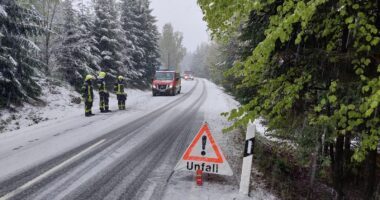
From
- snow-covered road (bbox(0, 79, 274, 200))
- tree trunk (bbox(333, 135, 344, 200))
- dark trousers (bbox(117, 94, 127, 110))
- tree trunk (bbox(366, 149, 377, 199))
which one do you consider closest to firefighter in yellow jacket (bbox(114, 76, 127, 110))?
dark trousers (bbox(117, 94, 127, 110))

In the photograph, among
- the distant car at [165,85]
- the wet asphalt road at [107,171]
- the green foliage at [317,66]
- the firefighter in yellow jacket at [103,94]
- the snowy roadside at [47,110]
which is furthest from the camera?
the distant car at [165,85]

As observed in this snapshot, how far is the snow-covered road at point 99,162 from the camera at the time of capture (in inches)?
215

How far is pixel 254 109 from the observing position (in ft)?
15.2

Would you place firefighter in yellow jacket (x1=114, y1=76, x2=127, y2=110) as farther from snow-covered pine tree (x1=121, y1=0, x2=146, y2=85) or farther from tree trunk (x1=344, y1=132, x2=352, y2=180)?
snow-covered pine tree (x1=121, y1=0, x2=146, y2=85)

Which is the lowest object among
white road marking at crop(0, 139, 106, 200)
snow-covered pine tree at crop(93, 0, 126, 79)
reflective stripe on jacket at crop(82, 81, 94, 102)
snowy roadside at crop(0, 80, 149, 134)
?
white road marking at crop(0, 139, 106, 200)

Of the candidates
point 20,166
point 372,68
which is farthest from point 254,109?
point 20,166

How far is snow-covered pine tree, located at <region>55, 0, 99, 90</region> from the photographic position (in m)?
22.6

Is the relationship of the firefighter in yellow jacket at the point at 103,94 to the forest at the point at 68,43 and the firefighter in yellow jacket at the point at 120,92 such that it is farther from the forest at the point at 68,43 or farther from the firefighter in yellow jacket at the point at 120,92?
the forest at the point at 68,43

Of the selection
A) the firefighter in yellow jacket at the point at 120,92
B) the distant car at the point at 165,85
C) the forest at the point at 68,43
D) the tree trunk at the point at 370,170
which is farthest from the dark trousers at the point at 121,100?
the tree trunk at the point at 370,170

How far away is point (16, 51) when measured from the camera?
13.6m

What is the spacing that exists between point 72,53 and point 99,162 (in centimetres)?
1793

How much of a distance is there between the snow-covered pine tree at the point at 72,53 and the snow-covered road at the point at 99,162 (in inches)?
445

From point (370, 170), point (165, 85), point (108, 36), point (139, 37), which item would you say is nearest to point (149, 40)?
point (139, 37)

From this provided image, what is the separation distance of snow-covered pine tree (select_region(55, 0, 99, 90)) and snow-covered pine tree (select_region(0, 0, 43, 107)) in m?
7.91
